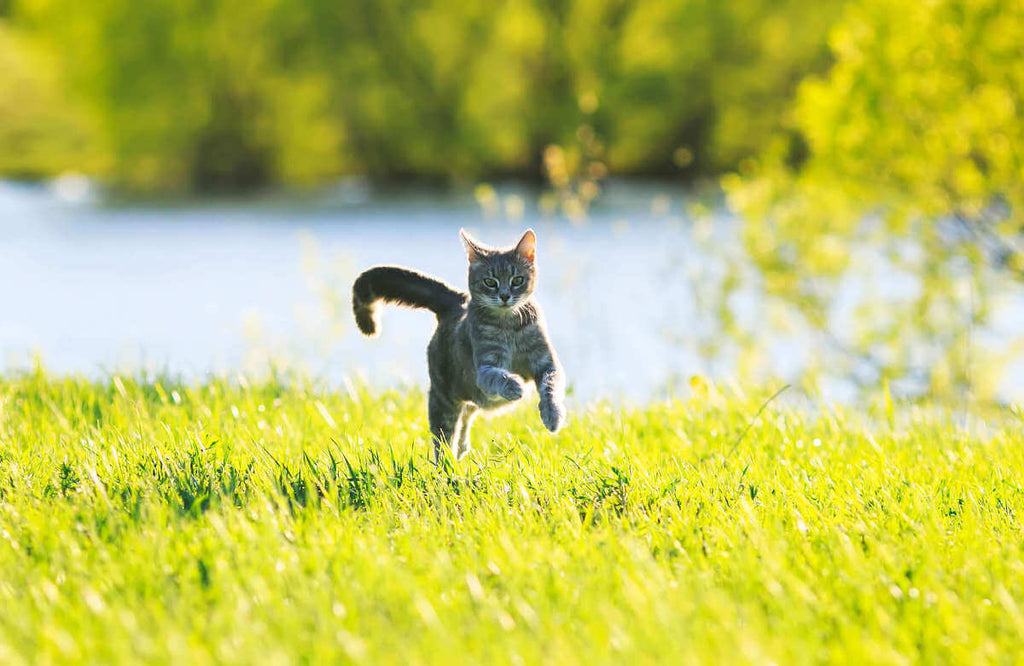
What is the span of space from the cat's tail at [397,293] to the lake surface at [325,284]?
5.9 inches

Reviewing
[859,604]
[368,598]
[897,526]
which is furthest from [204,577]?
[897,526]

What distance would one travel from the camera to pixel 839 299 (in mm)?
12453

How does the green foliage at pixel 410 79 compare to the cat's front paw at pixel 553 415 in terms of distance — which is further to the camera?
the green foliage at pixel 410 79

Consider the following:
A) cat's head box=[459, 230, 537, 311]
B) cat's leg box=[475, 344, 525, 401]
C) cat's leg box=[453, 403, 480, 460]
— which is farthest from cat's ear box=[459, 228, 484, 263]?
cat's leg box=[453, 403, 480, 460]

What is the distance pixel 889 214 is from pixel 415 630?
32.3ft

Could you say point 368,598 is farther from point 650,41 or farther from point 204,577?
point 650,41

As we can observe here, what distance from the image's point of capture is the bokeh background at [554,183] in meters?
10.1

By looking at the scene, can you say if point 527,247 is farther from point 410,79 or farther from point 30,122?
point 30,122

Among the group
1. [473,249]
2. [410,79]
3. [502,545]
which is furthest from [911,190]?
[410,79]

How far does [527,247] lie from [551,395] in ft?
2.44

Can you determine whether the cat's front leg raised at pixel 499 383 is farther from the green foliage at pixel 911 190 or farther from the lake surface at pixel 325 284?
the green foliage at pixel 911 190

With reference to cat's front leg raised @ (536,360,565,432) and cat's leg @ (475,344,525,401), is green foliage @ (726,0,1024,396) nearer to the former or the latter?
cat's front leg raised @ (536,360,565,432)

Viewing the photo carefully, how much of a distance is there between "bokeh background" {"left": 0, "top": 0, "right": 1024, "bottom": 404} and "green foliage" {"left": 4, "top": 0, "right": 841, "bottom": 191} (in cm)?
9

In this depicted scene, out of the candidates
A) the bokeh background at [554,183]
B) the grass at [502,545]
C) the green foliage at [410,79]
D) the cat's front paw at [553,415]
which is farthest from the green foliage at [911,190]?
the green foliage at [410,79]
